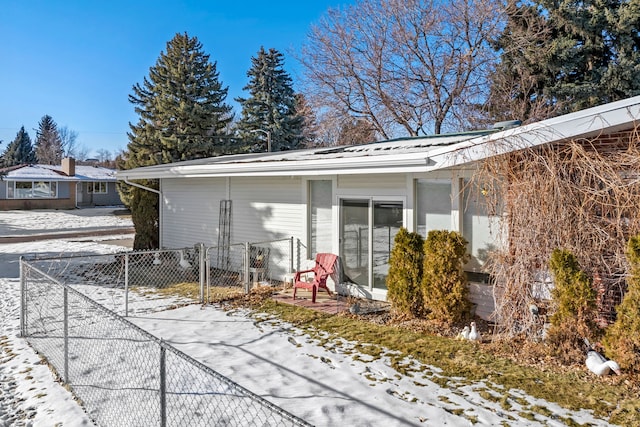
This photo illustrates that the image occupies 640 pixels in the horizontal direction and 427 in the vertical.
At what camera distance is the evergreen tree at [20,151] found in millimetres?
51456

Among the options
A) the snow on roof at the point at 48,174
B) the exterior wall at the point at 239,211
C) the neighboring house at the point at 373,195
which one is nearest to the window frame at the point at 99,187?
the snow on roof at the point at 48,174

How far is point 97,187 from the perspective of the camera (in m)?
36.7

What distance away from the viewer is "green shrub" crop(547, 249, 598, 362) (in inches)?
198

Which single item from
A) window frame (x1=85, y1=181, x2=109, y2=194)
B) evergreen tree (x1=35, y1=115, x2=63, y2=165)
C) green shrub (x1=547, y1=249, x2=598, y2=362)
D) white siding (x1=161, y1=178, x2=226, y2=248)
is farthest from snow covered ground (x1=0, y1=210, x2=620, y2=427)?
evergreen tree (x1=35, y1=115, x2=63, y2=165)

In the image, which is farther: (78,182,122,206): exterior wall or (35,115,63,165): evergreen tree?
(35,115,63,165): evergreen tree

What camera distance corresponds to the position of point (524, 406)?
3.99 metres

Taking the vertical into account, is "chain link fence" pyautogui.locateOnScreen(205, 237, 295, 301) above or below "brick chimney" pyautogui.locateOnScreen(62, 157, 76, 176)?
below

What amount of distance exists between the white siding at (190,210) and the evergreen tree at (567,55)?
14.5m

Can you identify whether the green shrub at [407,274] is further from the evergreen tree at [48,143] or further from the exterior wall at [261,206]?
the evergreen tree at [48,143]

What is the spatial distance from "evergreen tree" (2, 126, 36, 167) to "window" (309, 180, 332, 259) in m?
55.7

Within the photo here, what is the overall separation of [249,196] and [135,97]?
21.5 metres

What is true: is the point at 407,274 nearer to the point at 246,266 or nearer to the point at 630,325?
the point at 630,325

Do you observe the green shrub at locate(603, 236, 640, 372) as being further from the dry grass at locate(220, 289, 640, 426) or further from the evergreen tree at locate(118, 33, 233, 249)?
the evergreen tree at locate(118, 33, 233, 249)

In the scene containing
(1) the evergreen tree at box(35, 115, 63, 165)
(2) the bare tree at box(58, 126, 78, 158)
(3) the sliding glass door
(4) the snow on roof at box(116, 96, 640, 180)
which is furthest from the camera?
(2) the bare tree at box(58, 126, 78, 158)
